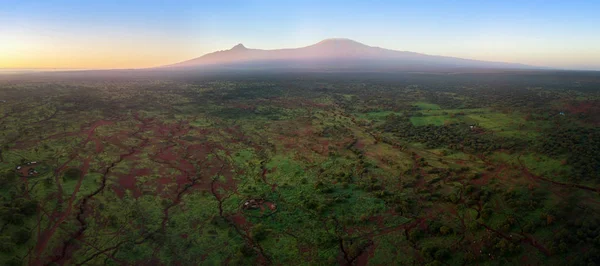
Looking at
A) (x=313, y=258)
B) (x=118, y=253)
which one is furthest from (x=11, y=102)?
(x=313, y=258)

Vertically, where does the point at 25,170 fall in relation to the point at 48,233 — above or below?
above

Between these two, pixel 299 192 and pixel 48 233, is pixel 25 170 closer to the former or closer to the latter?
pixel 48 233

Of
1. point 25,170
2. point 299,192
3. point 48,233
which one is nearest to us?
point 48,233

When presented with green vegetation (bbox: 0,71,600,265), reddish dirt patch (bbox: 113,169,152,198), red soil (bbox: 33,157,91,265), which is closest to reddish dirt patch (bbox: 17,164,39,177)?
green vegetation (bbox: 0,71,600,265)

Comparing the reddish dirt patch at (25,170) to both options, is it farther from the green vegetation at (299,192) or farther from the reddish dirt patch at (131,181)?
the reddish dirt patch at (131,181)

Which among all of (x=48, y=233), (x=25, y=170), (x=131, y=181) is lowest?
(x=48, y=233)

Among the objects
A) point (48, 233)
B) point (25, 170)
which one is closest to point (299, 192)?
point (48, 233)

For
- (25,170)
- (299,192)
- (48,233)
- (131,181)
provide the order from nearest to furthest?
1. (48,233)
2. (299,192)
3. (131,181)
4. (25,170)

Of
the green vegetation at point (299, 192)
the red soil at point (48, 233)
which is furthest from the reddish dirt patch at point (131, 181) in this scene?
the red soil at point (48, 233)

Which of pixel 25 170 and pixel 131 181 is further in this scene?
pixel 25 170

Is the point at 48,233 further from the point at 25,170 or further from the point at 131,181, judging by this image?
the point at 25,170

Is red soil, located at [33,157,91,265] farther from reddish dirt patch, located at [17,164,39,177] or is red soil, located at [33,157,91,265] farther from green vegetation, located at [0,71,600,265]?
reddish dirt patch, located at [17,164,39,177]
